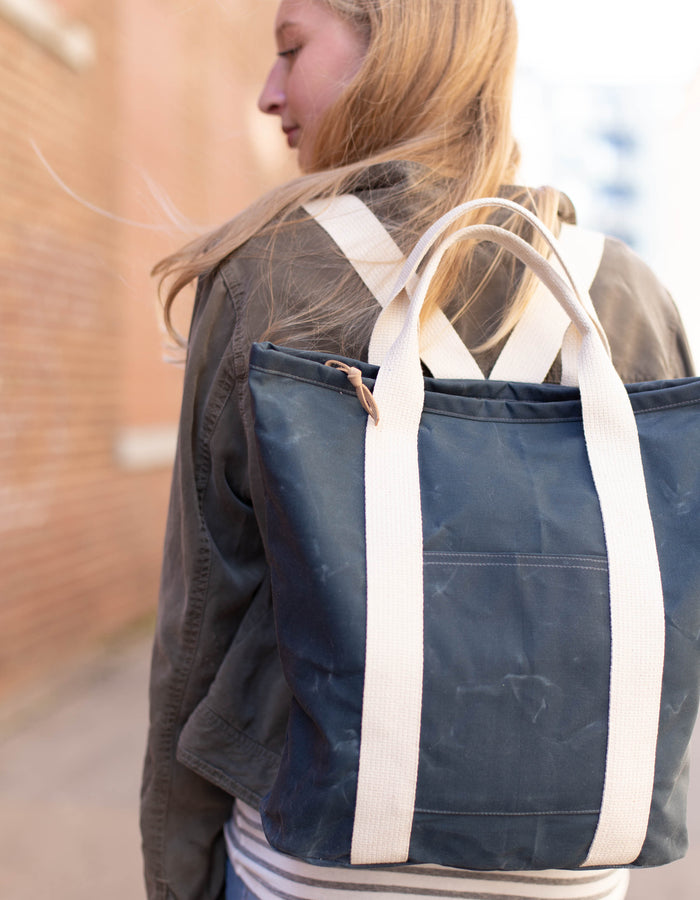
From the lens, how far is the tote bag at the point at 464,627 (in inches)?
36.3

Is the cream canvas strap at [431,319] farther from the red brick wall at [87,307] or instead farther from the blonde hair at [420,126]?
the red brick wall at [87,307]

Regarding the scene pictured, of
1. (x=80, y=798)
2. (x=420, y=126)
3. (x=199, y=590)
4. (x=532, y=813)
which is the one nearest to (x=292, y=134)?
(x=420, y=126)

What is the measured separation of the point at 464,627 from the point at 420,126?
84cm

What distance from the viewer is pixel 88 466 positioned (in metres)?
4.45

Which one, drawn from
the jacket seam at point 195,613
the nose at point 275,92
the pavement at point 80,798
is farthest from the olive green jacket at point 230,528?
the pavement at point 80,798

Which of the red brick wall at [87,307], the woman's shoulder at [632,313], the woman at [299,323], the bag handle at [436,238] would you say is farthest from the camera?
the red brick wall at [87,307]

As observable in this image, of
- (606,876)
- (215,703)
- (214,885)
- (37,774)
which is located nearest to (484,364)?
(215,703)

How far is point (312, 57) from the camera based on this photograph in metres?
1.34

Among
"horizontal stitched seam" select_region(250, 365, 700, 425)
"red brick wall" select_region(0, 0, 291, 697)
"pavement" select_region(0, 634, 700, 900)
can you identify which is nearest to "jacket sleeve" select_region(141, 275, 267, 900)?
"horizontal stitched seam" select_region(250, 365, 700, 425)

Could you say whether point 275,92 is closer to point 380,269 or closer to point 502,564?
point 380,269

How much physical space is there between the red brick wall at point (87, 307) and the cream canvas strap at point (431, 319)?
1.85m

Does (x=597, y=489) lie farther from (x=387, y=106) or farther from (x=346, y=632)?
(x=387, y=106)

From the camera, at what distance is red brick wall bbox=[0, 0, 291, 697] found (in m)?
3.76

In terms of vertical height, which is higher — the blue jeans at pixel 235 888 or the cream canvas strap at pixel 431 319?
the cream canvas strap at pixel 431 319
